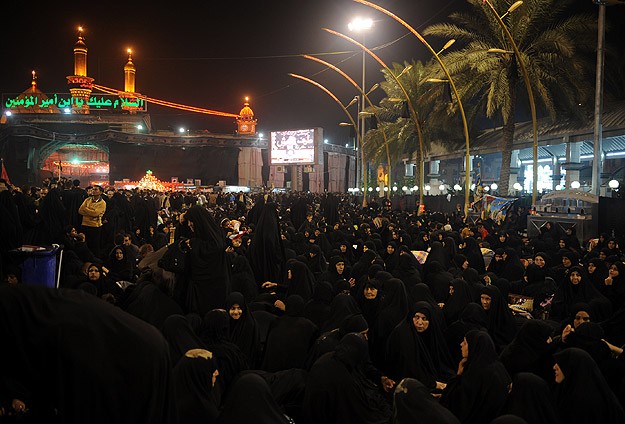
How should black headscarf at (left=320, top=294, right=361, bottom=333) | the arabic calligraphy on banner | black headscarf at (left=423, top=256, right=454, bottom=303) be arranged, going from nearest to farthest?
black headscarf at (left=320, top=294, right=361, bottom=333) < black headscarf at (left=423, top=256, right=454, bottom=303) < the arabic calligraphy on banner

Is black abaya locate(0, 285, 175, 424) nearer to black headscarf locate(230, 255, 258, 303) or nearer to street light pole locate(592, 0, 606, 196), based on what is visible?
black headscarf locate(230, 255, 258, 303)

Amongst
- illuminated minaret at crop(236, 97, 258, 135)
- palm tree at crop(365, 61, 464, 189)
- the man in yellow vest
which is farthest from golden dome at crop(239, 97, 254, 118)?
the man in yellow vest

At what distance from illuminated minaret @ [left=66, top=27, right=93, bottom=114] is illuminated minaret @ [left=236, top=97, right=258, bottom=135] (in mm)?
15083

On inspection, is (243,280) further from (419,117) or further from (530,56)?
(419,117)

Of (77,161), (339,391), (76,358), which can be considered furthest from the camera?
(77,161)

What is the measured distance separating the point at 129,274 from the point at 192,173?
44652 millimetres

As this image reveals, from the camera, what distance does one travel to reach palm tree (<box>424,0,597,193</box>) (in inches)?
740

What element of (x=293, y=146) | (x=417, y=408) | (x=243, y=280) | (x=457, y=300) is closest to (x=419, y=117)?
(x=293, y=146)

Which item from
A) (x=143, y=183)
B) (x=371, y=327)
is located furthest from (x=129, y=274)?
(x=143, y=183)

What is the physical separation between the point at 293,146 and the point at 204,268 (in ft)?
124

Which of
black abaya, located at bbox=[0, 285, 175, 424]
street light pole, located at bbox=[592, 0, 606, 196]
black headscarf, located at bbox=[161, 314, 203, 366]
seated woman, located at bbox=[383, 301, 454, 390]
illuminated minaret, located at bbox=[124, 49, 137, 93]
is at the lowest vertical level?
seated woman, located at bbox=[383, 301, 454, 390]

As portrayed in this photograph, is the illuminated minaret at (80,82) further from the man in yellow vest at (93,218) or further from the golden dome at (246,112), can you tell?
the man in yellow vest at (93,218)

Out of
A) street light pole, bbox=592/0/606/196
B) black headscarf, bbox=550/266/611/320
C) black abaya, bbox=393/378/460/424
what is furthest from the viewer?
street light pole, bbox=592/0/606/196

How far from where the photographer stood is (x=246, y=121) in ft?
200
